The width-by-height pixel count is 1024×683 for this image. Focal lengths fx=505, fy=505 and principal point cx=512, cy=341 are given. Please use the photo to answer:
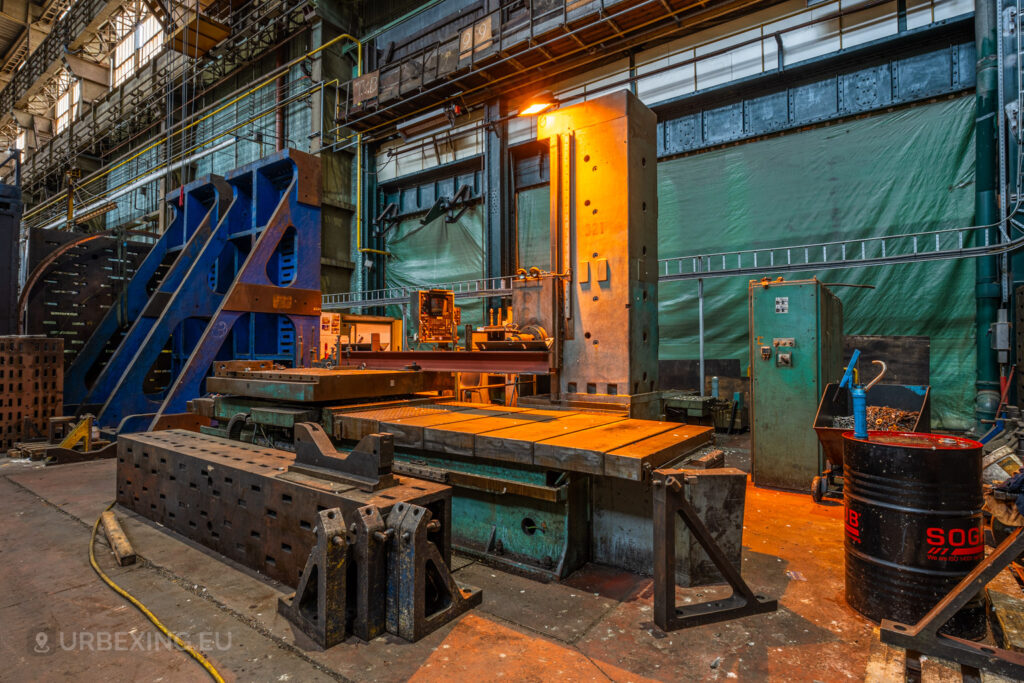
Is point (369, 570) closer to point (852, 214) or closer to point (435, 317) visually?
point (435, 317)

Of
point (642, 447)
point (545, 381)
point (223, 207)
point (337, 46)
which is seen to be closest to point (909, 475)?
point (642, 447)

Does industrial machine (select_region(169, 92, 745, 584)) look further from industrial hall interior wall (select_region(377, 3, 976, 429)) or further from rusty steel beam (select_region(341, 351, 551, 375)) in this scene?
industrial hall interior wall (select_region(377, 3, 976, 429))

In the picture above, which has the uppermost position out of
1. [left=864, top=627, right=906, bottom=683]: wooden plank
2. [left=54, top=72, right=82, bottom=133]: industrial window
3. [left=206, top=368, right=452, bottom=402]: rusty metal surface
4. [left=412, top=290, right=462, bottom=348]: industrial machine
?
[left=54, top=72, right=82, bottom=133]: industrial window

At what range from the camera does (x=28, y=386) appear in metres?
6.75

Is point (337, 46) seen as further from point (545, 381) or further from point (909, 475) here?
point (909, 475)

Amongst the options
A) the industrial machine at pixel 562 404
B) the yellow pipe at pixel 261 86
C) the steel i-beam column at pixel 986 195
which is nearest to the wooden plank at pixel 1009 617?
the industrial machine at pixel 562 404

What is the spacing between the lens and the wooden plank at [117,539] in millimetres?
3107

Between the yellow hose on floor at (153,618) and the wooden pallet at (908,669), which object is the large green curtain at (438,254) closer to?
the yellow hose on floor at (153,618)

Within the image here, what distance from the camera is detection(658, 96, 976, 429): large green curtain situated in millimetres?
6930

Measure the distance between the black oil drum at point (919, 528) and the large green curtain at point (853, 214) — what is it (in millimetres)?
5943

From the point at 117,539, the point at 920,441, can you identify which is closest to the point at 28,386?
the point at 117,539

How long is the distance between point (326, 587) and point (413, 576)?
355mm

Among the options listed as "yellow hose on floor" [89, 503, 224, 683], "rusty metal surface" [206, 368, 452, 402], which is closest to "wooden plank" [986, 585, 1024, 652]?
"yellow hose on floor" [89, 503, 224, 683]

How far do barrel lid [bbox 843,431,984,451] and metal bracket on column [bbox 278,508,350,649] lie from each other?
8.32ft
